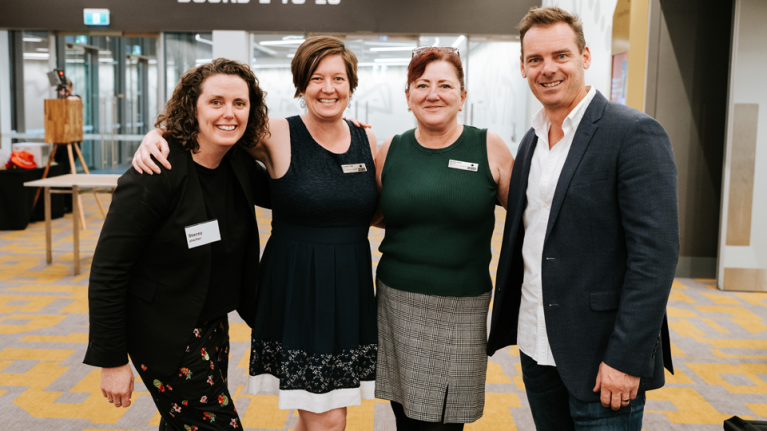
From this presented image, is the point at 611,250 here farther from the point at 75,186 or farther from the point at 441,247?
the point at 75,186

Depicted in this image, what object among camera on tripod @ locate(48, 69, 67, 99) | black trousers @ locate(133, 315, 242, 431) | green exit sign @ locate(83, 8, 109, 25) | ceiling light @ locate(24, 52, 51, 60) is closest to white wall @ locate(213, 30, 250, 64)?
green exit sign @ locate(83, 8, 109, 25)

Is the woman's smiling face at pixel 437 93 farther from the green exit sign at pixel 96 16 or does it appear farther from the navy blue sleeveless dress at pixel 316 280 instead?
the green exit sign at pixel 96 16

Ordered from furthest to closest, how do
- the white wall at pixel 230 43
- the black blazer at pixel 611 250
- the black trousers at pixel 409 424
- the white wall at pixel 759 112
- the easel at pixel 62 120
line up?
1. the white wall at pixel 230 43
2. the easel at pixel 62 120
3. the white wall at pixel 759 112
4. the black trousers at pixel 409 424
5. the black blazer at pixel 611 250

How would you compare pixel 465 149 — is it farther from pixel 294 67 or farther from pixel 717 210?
pixel 717 210

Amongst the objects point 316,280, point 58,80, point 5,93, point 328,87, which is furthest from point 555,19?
point 5,93

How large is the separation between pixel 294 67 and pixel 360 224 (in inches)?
23.6

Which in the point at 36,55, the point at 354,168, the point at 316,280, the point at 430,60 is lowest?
the point at 316,280

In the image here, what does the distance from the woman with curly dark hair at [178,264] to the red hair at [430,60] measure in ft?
1.88

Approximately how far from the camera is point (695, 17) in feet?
17.9

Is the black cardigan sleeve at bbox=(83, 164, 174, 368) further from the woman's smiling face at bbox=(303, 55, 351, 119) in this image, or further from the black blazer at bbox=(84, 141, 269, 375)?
the woman's smiling face at bbox=(303, 55, 351, 119)

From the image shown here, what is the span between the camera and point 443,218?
1.92 metres

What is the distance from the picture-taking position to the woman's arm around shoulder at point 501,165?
6.53ft

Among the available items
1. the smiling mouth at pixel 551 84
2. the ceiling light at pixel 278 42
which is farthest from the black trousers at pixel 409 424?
the ceiling light at pixel 278 42

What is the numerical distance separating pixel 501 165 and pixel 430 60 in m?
0.44
